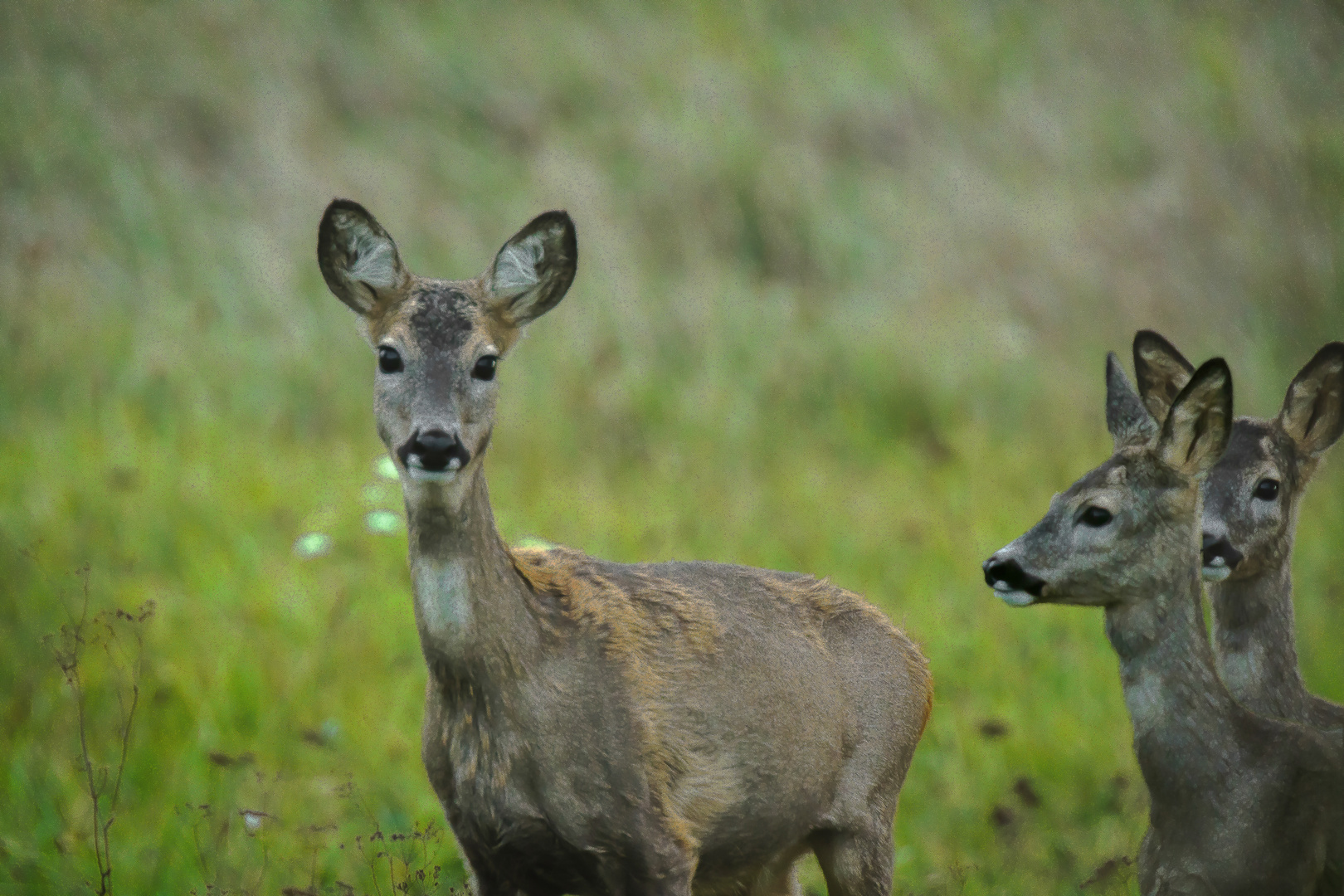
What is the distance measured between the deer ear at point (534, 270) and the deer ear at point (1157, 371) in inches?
80.7

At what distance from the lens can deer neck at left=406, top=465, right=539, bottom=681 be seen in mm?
4680

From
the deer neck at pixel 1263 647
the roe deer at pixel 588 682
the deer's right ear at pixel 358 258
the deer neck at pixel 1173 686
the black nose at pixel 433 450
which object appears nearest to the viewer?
the black nose at pixel 433 450

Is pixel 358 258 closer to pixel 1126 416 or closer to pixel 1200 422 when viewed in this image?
pixel 1126 416

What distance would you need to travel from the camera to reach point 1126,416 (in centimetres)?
516

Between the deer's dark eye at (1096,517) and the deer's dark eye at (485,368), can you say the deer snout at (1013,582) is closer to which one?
the deer's dark eye at (1096,517)

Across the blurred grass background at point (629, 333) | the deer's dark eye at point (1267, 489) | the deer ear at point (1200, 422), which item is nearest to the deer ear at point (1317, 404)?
A: the deer's dark eye at point (1267, 489)

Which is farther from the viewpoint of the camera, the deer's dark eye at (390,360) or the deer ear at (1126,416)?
the deer ear at (1126,416)

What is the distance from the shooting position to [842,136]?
1527 cm

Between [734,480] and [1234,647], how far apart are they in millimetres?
5158

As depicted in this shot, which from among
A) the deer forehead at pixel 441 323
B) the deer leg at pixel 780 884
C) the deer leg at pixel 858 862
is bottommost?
the deer leg at pixel 780 884

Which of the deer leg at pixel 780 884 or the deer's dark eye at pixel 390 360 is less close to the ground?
the deer's dark eye at pixel 390 360

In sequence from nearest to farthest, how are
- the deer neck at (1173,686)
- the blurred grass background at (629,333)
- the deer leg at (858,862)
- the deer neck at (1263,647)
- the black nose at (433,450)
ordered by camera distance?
1. the black nose at (433,450)
2. the deer neck at (1173,686)
3. the deer leg at (858,862)
4. the deer neck at (1263,647)
5. the blurred grass background at (629,333)

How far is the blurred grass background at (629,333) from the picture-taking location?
7234 mm

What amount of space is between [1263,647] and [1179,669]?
1.14 metres
